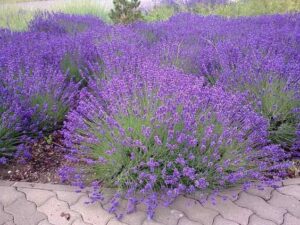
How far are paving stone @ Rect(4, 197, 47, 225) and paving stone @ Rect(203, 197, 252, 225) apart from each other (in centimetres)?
112

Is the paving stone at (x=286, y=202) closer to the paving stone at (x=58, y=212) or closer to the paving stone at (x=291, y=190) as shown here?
the paving stone at (x=291, y=190)

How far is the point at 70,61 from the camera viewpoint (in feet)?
13.7

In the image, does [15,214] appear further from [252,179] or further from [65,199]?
[252,179]

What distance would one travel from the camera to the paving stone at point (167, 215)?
A: 241 cm

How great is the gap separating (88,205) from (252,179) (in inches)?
46.3

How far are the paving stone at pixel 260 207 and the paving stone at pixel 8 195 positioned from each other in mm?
1547

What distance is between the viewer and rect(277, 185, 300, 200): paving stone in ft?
8.76

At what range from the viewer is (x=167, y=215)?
8.07 ft

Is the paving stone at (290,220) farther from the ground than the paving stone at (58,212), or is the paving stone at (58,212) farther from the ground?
the paving stone at (290,220)

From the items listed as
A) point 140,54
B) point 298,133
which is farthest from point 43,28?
point 298,133

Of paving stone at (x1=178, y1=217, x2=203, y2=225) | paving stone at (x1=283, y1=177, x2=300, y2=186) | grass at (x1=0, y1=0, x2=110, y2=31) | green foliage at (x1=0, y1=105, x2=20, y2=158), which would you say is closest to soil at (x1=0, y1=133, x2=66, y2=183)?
green foliage at (x1=0, y1=105, x2=20, y2=158)

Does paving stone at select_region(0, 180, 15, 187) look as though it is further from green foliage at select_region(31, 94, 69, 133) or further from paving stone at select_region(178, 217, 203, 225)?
paving stone at select_region(178, 217, 203, 225)

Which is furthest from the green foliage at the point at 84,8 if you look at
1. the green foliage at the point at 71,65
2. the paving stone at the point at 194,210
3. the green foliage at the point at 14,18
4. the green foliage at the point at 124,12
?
the paving stone at the point at 194,210

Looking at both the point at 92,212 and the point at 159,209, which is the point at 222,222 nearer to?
the point at 159,209
